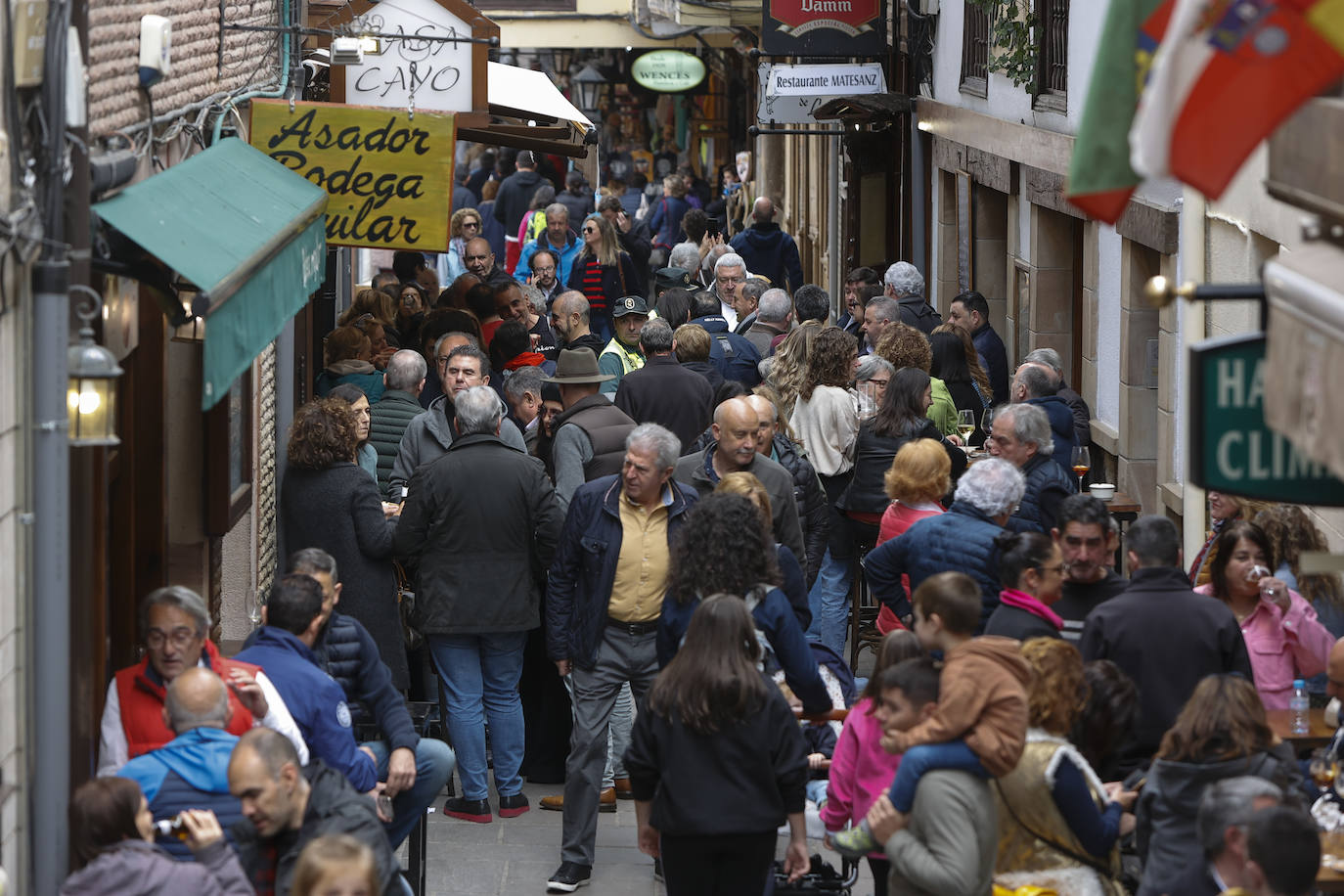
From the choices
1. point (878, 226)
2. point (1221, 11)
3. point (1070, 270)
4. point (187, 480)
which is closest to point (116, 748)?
point (187, 480)

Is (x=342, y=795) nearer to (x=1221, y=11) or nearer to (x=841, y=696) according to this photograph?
(x=841, y=696)

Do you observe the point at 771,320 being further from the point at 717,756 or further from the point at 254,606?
the point at 717,756

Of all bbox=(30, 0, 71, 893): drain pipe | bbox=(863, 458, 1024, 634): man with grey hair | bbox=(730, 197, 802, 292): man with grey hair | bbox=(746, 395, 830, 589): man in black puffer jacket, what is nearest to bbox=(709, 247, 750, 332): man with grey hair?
bbox=(730, 197, 802, 292): man with grey hair

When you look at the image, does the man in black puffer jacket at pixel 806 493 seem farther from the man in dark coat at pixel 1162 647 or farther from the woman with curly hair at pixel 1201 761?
the woman with curly hair at pixel 1201 761

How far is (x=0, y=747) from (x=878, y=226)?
18.5 meters

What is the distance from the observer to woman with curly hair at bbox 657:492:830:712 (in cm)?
752

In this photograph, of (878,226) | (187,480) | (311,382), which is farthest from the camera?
(878,226)

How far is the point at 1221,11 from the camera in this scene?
187 inches

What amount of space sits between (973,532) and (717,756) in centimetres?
224

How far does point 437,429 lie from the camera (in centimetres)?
1023

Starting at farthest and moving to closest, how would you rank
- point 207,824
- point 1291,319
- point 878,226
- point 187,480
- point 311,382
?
point 878,226
point 311,382
point 187,480
point 207,824
point 1291,319

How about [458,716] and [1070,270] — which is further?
[1070,270]

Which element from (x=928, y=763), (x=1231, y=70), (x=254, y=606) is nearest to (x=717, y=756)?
(x=928, y=763)

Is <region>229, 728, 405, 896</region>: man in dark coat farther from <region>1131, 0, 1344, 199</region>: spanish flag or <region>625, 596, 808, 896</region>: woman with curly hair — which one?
<region>1131, 0, 1344, 199</region>: spanish flag
